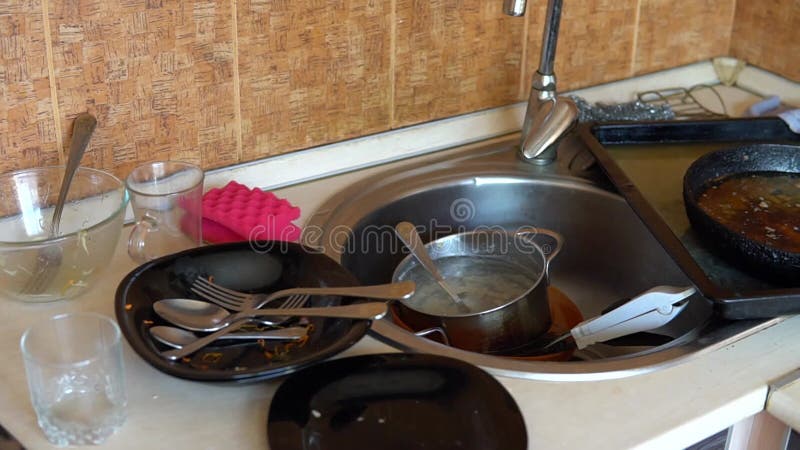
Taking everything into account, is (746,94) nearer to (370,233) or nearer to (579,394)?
(370,233)

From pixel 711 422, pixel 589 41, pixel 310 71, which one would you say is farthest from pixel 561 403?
pixel 589 41

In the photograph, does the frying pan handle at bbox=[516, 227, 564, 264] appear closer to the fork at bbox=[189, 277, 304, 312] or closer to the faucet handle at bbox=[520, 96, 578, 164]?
the faucet handle at bbox=[520, 96, 578, 164]

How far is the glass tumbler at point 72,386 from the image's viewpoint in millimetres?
851

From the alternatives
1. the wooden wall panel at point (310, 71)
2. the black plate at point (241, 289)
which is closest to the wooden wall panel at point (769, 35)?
the wooden wall panel at point (310, 71)

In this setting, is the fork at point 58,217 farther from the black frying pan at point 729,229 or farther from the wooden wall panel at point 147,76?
the black frying pan at point 729,229

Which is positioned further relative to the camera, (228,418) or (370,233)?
(370,233)

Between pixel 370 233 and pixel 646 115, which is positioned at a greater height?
pixel 646 115

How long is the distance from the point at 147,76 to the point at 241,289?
30 centimetres

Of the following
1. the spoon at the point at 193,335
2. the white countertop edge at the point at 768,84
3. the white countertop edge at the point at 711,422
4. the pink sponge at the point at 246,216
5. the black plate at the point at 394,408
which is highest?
the white countertop edge at the point at 768,84

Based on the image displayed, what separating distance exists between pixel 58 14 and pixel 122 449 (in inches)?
19.7

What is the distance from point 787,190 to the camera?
128 centimetres

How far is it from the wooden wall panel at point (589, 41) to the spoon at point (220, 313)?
2.12 ft

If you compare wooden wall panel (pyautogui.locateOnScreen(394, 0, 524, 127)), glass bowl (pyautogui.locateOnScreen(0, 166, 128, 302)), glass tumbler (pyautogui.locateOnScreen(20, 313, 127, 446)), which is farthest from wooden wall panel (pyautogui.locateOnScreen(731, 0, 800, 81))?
glass tumbler (pyautogui.locateOnScreen(20, 313, 127, 446))

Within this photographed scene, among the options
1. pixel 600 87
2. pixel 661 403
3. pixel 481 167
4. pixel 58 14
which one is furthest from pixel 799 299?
pixel 58 14
